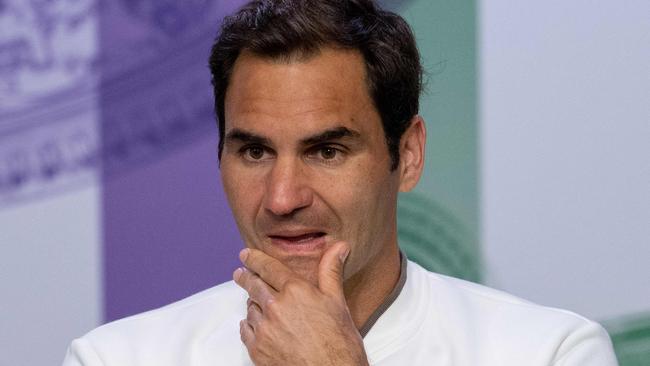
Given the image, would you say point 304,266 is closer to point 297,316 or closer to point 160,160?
point 297,316

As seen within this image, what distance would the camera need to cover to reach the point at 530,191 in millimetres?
2646

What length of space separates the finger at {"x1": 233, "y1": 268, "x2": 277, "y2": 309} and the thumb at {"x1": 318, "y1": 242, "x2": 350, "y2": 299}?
0.29ft

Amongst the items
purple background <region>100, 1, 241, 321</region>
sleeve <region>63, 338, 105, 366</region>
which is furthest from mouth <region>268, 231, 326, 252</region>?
purple background <region>100, 1, 241, 321</region>

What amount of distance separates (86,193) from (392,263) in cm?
95

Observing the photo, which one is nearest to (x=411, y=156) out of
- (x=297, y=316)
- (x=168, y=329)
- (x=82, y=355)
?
(x=297, y=316)

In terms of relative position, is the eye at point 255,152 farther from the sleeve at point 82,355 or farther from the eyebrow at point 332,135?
the sleeve at point 82,355

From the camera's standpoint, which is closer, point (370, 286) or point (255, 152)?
point (255, 152)

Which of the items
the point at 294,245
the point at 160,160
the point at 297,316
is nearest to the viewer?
the point at 297,316

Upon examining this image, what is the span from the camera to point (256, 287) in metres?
2.16

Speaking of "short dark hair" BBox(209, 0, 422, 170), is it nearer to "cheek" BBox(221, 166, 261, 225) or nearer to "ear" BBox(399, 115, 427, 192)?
"ear" BBox(399, 115, 427, 192)

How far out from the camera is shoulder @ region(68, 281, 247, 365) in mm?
2393

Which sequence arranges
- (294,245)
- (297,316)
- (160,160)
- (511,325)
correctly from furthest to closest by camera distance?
(160,160), (511,325), (294,245), (297,316)

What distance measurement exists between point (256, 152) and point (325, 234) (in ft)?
0.63

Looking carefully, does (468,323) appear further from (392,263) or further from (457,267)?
(457,267)
